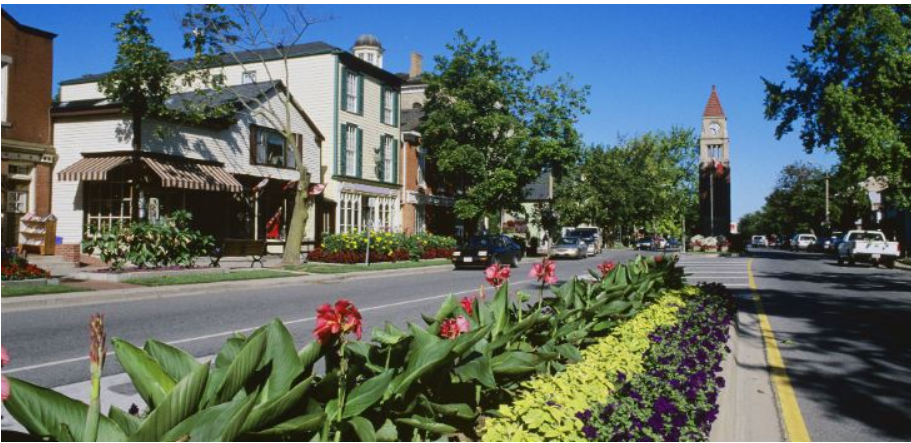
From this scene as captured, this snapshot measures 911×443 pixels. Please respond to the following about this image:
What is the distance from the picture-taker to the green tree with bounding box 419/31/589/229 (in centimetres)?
3350

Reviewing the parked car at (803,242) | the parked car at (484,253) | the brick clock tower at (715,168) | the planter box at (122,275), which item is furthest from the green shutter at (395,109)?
the brick clock tower at (715,168)

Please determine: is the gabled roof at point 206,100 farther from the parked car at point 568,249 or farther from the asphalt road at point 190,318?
the parked car at point 568,249

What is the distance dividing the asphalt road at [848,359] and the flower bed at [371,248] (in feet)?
51.5

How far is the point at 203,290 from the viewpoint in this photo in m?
15.4

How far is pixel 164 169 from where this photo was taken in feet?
68.7

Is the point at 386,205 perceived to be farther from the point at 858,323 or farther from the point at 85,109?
the point at 858,323

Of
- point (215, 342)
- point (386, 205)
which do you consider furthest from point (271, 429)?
point (386, 205)

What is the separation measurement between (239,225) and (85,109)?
6.77 m

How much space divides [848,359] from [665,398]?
18.9 ft

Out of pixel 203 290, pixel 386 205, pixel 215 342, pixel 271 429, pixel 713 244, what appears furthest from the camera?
pixel 713 244

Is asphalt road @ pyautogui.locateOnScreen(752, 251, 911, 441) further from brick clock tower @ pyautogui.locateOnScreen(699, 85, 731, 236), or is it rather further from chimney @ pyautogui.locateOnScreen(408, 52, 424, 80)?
brick clock tower @ pyautogui.locateOnScreen(699, 85, 731, 236)

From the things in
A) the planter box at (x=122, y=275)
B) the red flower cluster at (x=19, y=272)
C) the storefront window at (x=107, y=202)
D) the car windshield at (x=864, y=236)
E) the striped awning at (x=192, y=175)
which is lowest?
the planter box at (x=122, y=275)

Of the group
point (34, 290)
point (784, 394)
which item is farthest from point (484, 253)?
point (784, 394)

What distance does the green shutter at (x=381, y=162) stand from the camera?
33.4 metres
